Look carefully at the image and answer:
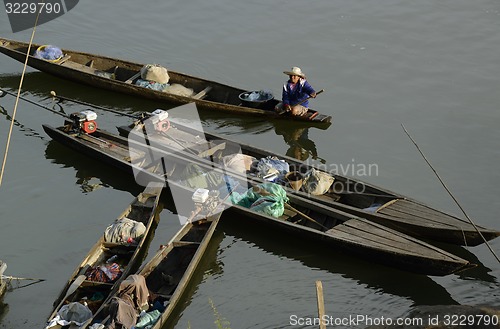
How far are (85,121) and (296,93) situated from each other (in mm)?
3735

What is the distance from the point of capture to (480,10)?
1725cm

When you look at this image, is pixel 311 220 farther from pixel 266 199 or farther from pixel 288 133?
pixel 288 133

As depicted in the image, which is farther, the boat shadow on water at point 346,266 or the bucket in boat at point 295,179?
the bucket in boat at point 295,179

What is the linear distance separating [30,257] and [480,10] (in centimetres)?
1202

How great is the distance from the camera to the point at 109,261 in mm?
9844

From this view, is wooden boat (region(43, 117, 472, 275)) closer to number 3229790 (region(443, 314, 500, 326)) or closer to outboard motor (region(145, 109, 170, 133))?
outboard motor (region(145, 109, 170, 133))

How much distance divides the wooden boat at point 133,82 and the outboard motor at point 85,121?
6.02 ft

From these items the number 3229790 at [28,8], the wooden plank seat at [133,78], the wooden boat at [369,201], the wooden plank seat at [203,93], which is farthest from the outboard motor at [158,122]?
the number 3229790 at [28,8]

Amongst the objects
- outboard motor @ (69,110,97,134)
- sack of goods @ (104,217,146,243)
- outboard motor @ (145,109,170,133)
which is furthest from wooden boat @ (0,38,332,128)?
sack of goods @ (104,217,146,243)

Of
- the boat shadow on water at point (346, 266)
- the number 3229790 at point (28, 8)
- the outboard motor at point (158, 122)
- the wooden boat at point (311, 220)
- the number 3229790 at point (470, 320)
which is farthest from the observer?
the number 3229790 at point (28, 8)

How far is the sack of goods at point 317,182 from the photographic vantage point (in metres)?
10.8

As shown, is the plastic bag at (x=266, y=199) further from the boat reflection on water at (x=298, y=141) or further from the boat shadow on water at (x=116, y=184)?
the boat reflection on water at (x=298, y=141)

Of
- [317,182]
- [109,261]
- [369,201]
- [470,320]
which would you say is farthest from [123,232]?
[470,320]

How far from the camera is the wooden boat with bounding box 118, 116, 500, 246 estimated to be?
988 cm
